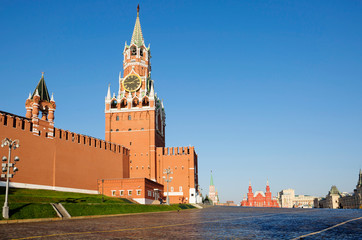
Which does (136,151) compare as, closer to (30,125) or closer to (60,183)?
(60,183)

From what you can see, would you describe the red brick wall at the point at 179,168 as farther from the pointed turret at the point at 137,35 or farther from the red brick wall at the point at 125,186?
the pointed turret at the point at 137,35

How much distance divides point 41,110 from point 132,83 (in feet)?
92.4

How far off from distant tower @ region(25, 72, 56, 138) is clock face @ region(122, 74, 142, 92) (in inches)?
954

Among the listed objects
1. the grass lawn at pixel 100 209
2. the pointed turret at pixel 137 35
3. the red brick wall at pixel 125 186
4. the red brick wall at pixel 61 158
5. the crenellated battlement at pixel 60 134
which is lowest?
the grass lawn at pixel 100 209

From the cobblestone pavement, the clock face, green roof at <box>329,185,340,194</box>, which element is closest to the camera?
the cobblestone pavement

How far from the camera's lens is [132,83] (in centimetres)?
7931

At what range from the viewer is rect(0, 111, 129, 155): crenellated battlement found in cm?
4184

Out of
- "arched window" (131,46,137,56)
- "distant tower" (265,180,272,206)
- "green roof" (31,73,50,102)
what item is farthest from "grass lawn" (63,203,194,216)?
"distant tower" (265,180,272,206)

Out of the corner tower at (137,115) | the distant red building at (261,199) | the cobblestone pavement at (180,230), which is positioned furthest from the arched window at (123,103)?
the distant red building at (261,199)

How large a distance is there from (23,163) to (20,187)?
3.03m

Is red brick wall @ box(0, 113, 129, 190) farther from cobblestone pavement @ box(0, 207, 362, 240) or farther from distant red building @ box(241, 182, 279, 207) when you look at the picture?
distant red building @ box(241, 182, 279, 207)

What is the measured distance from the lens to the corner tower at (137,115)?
2852 inches

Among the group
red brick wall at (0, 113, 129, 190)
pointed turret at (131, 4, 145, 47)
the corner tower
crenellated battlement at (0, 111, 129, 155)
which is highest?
pointed turret at (131, 4, 145, 47)

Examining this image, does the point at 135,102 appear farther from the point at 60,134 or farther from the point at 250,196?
the point at 250,196
